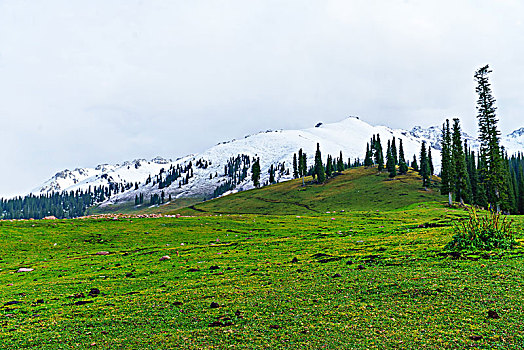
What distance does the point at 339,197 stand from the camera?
6029 inches

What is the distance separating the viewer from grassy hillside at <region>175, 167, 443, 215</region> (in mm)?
135000

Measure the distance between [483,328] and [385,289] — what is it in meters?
3.90

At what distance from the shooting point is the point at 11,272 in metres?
25.1

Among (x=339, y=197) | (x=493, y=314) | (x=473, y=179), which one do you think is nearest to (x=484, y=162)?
(x=473, y=179)

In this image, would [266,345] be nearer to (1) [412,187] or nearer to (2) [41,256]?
(2) [41,256]

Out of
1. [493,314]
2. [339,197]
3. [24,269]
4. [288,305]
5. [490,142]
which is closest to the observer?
[493,314]

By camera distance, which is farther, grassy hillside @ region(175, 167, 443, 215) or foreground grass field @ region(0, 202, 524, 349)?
grassy hillside @ region(175, 167, 443, 215)

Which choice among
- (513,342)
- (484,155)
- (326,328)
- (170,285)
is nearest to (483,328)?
(513,342)

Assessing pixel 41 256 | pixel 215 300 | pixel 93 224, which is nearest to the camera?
pixel 215 300

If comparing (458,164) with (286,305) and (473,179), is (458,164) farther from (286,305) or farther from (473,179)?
(286,305)

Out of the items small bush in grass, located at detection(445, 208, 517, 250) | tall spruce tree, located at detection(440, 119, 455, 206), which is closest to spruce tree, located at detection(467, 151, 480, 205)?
tall spruce tree, located at detection(440, 119, 455, 206)

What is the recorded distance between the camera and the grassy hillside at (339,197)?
135 meters

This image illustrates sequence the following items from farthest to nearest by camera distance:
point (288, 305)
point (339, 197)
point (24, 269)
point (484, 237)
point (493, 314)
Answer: point (339, 197) → point (24, 269) → point (484, 237) → point (288, 305) → point (493, 314)

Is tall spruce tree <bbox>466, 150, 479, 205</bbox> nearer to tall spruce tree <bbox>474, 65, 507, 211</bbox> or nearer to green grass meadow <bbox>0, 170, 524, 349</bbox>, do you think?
tall spruce tree <bbox>474, 65, 507, 211</bbox>
